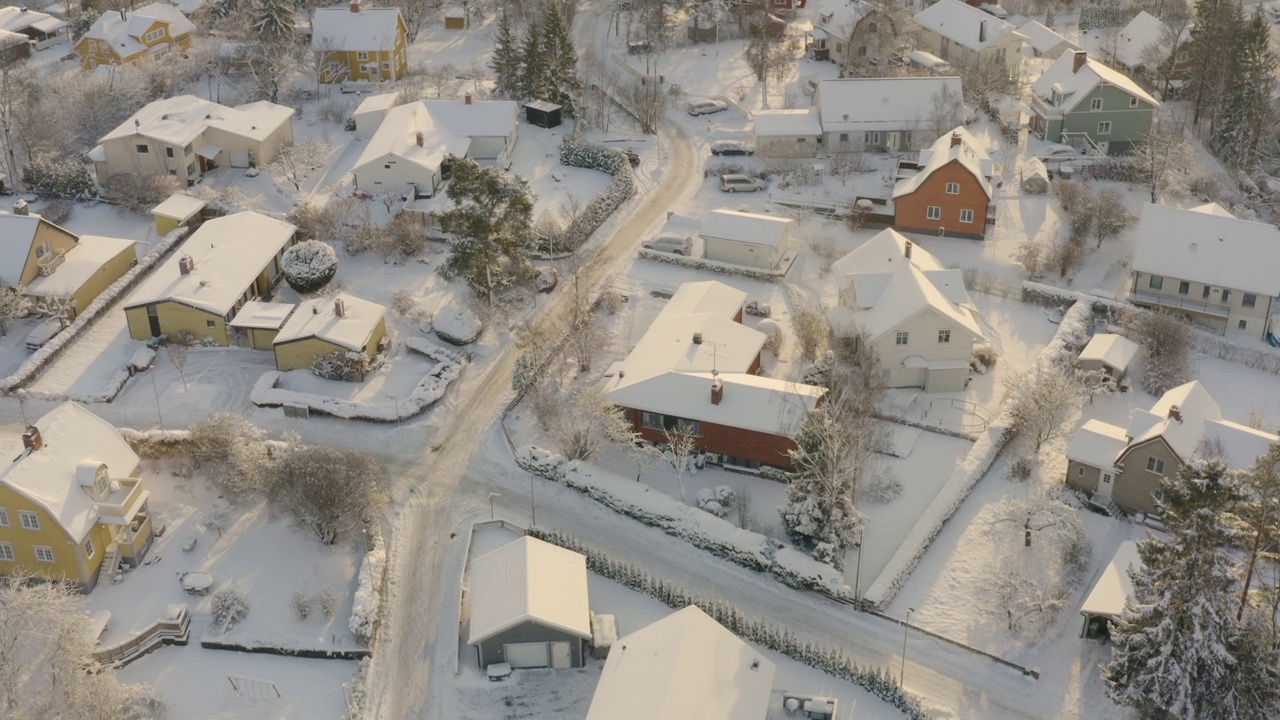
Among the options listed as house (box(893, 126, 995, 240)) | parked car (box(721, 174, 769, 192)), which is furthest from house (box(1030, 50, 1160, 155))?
parked car (box(721, 174, 769, 192))

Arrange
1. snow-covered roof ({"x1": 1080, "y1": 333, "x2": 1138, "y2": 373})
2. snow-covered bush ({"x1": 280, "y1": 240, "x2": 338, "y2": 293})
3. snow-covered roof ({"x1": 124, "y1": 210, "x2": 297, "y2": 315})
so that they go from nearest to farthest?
snow-covered roof ({"x1": 1080, "y1": 333, "x2": 1138, "y2": 373})
snow-covered roof ({"x1": 124, "y1": 210, "x2": 297, "y2": 315})
snow-covered bush ({"x1": 280, "y1": 240, "x2": 338, "y2": 293})

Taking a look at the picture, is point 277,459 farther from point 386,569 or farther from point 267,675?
point 267,675

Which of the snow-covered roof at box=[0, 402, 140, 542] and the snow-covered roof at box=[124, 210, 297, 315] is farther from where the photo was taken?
the snow-covered roof at box=[124, 210, 297, 315]

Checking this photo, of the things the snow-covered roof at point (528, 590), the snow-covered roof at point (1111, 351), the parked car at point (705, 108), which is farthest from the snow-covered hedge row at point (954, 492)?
the parked car at point (705, 108)

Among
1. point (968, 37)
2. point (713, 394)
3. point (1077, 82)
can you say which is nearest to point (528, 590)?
point (713, 394)

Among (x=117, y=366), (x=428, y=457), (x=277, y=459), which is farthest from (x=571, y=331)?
(x=117, y=366)

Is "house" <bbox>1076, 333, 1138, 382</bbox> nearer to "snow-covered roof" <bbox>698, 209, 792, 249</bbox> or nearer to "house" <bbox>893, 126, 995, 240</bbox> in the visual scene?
"house" <bbox>893, 126, 995, 240</bbox>

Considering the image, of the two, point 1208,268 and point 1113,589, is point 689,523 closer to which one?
point 1113,589
